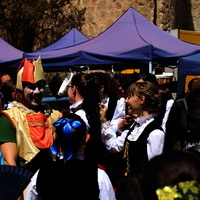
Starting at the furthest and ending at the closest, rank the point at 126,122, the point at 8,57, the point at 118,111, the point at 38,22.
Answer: the point at 38,22 → the point at 8,57 → the point at 118,111 → the point at 126,122

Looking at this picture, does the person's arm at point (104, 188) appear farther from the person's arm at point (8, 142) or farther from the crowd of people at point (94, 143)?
the person's arm at point (8, 142)

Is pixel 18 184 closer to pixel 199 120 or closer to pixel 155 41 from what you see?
pixel 199 120

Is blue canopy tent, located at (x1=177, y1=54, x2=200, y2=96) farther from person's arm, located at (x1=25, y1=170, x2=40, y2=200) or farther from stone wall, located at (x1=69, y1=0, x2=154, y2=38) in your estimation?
stone wall, located at (x1=69, y1=0, x2=154, y2=38)

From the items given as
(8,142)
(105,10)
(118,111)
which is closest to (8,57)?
(118,111)

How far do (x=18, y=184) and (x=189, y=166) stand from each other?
909 mm

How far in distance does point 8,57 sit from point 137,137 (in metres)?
4.49

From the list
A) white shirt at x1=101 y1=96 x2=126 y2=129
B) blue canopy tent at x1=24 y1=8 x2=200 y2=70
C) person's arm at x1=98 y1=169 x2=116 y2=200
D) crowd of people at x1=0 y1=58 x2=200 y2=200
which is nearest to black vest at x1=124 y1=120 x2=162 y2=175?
crowd of people at x1=0 y1=58 x2=200 y2=200

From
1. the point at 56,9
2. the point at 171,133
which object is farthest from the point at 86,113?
the point at 56,9

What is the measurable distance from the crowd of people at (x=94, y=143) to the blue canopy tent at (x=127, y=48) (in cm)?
209

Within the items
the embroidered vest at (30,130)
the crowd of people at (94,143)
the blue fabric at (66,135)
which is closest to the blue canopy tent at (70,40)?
the crowd of people at (94,143)

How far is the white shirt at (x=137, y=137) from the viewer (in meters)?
2.83

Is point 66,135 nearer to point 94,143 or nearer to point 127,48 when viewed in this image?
point 94,143

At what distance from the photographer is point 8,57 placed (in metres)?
6.93

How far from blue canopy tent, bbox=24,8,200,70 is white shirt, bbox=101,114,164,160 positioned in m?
2.95
